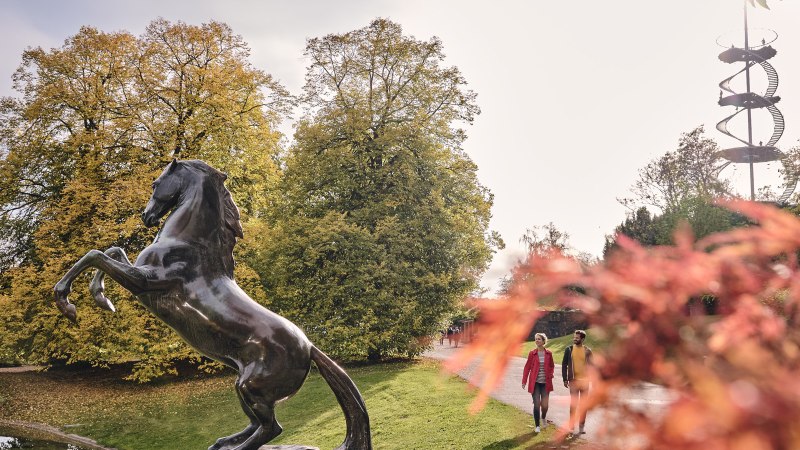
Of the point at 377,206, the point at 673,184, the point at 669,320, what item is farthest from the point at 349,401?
the point at 673,184

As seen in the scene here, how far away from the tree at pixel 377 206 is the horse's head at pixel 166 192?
1725cm

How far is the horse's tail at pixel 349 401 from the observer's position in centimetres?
541

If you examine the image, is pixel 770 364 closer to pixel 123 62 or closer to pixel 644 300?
pixel 644 300

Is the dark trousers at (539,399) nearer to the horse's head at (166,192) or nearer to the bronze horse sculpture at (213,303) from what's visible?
the bronze horse sculpture at (213,303)

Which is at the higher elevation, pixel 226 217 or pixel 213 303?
pixel 226 217

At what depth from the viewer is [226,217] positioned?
561 cm

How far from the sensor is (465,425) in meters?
13.8

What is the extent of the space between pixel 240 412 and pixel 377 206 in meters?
9.55

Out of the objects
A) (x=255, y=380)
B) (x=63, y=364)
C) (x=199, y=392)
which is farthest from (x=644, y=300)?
(x=63, y=364)

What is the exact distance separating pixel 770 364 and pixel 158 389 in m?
24.9

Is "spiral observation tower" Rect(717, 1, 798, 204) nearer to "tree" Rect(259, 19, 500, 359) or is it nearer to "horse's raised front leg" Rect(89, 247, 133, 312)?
"tree" Rect(259, 19, 500, 359)

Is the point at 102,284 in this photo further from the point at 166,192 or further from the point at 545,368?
the point at 545,368

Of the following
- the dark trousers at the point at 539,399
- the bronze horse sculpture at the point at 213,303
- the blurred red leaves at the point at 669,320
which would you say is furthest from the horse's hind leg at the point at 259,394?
the dark trousers at the point at 539,399

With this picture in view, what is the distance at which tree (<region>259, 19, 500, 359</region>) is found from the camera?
23.6 m
